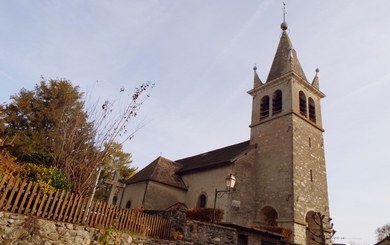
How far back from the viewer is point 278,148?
70.9 ft

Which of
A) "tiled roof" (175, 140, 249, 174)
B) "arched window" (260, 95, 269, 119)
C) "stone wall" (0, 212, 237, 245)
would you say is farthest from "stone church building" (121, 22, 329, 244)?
"stone wall" (0, 212, 237, 245)

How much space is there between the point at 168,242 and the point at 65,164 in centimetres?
504

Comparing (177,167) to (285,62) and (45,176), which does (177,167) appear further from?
(45,176)

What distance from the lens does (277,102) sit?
24.4 meters

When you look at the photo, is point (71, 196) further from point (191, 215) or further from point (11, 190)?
point (191, 215)

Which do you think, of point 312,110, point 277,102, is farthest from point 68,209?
point 312,110

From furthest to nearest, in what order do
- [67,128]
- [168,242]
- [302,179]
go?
[302,179] → [67,128] → [168,242]

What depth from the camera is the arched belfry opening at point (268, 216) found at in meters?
20.3

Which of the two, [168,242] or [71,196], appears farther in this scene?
[168,242]

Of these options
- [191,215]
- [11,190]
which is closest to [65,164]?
[11,190]

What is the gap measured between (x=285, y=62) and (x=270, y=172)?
1067cm

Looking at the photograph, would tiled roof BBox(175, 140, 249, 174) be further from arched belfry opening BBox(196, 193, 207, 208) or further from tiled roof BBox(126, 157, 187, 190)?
arched belfry opening BBox(196, 193, 207, 208)

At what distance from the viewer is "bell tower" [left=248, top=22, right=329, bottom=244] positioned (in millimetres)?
19281

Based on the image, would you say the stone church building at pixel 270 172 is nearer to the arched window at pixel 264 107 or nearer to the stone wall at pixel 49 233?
the arched window at pixel 264 107
